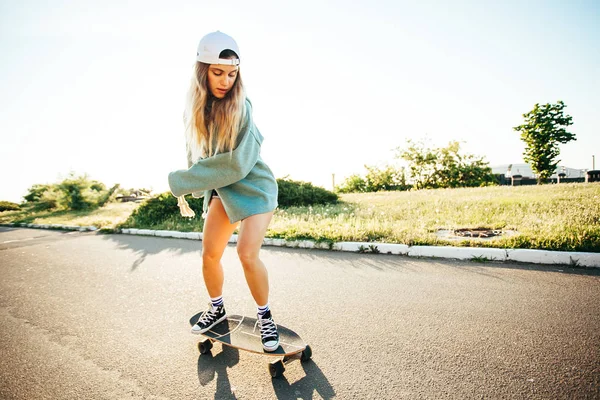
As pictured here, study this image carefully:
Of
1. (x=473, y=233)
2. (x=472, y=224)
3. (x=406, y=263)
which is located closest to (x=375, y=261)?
(x=406, y=263)

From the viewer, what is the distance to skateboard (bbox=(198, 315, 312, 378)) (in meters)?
2.23

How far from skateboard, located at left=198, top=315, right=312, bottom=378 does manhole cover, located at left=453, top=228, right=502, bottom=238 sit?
13.7ft

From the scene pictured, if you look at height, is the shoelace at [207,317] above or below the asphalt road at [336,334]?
above

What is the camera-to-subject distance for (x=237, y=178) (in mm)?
2330

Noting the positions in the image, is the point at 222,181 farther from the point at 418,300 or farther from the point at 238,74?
the point at 418,300

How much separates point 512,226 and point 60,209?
67.7ft

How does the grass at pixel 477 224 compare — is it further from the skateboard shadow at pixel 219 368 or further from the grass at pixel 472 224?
the skateboard shadow at pixel 219 368

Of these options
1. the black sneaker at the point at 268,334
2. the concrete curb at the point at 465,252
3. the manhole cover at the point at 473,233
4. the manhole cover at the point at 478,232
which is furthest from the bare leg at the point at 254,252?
the manhole cover at the point at 478,232

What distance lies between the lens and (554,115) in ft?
101

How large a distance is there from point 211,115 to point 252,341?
5.75ft

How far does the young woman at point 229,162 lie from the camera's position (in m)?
2.31

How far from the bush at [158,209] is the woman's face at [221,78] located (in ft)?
28.2

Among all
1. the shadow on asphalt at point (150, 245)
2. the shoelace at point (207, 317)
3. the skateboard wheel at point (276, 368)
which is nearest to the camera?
the skateboard wheel at point (276, 368)

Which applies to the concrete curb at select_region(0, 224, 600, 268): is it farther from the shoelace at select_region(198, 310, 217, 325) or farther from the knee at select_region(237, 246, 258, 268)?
the knee at select_region(237, 246, 258, 268)
